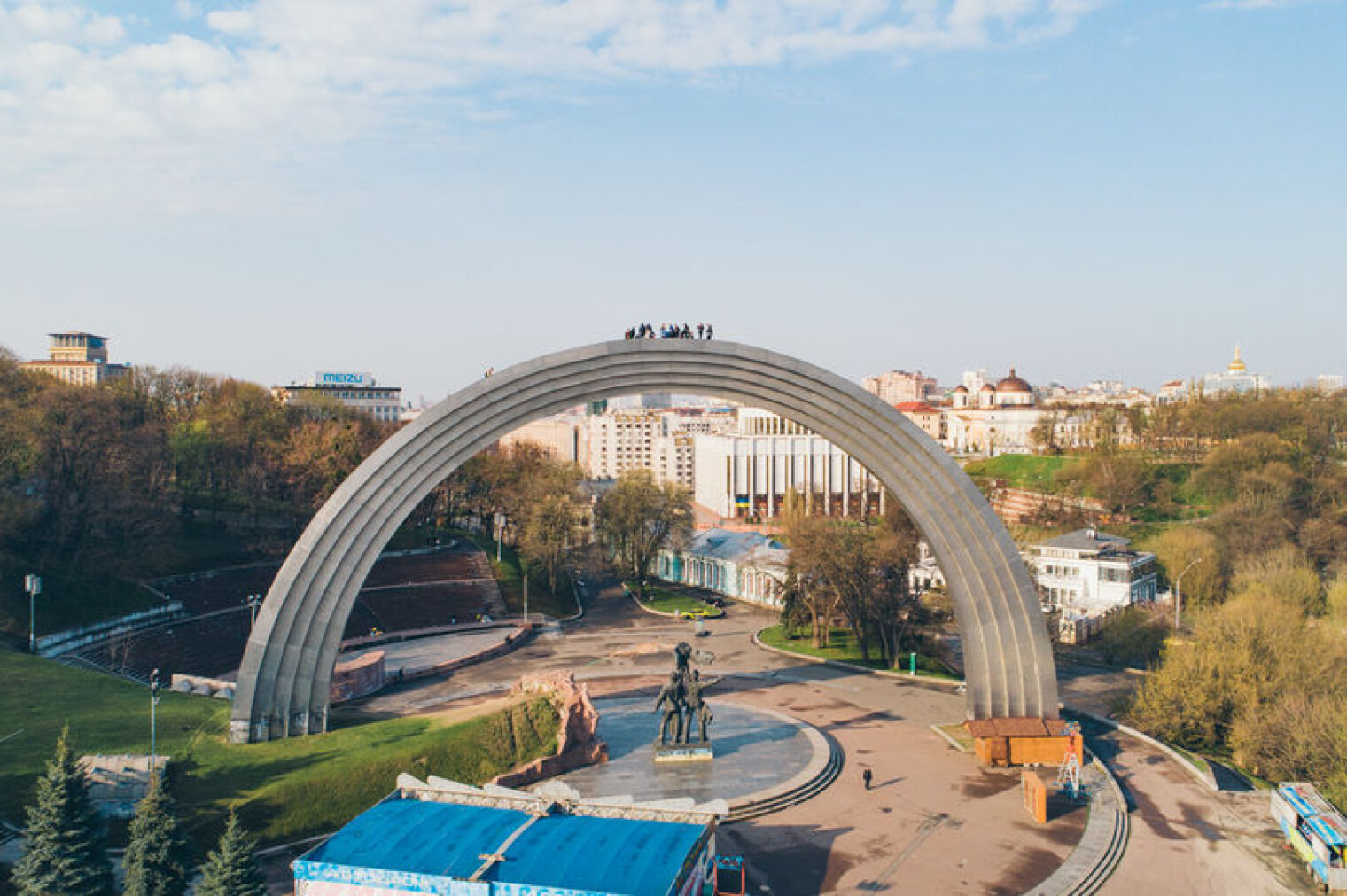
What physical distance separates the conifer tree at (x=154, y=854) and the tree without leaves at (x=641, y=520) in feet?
139

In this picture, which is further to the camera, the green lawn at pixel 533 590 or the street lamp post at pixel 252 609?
the green lawn at pixel 533 590

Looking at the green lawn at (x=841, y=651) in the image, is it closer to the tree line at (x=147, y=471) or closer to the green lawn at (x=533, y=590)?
the green lawn at (x=533, y=590)

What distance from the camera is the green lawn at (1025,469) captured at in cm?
8731

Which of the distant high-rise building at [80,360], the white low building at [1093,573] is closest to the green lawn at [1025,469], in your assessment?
the white low building at [1093,573]

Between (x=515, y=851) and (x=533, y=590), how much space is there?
39223 millimetres

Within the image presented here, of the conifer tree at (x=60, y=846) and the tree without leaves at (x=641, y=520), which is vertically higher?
the tree without leaves at (x=641, y=520)

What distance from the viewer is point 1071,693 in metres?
34.6

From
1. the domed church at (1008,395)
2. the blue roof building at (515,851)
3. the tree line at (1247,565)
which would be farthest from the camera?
the domed church at (1008,395)

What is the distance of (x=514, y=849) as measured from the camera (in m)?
16.2

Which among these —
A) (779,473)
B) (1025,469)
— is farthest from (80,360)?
(1025,469)

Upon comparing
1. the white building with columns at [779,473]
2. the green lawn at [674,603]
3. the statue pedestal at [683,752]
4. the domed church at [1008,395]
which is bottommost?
the statue pedestal at [683,752]

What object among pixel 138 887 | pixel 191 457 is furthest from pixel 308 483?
pixel 138 887

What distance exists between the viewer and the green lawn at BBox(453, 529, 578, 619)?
52688mm

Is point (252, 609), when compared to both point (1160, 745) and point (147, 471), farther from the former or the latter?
point (1160, 745)
